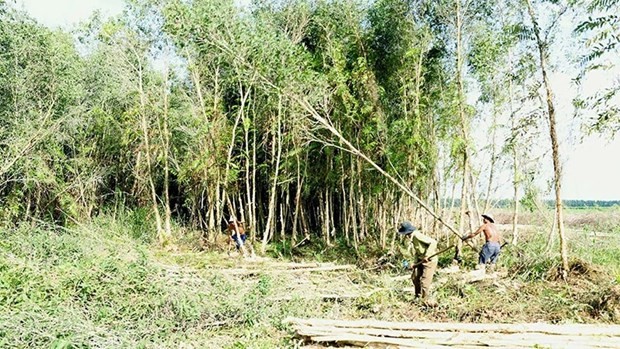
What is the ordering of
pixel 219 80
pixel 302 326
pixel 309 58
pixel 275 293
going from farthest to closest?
pixel 219 80, pixel 309 58, pixel 275 293, pixel 302 326

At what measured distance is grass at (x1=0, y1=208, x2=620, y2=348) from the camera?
6.02m

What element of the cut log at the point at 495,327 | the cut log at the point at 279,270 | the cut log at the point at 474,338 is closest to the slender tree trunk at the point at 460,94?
the cut log at the point at 279,270

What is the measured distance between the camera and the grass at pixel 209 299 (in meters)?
6.02

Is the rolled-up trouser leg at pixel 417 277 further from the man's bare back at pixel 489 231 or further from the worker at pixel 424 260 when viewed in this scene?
the man's bare back at pixel 489 231

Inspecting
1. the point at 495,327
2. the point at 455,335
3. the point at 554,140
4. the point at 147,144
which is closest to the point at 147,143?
the point at 147,144

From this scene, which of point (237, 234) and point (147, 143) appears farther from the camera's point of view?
point (147, 143)

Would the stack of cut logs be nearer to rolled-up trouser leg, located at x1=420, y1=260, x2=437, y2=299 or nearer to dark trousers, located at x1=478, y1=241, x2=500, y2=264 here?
rolled-up trouser leg, located at x1=420, y1=260, x2=437, y2=299

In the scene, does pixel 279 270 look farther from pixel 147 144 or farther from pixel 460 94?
pixel 147 144

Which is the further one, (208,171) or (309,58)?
(208,171)

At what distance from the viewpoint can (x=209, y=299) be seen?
24.1 ft

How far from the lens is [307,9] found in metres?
14.0

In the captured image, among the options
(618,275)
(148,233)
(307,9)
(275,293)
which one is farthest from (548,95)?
(148,233)

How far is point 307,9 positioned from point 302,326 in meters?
9.91

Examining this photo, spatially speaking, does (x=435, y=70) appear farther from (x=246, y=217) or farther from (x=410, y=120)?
(x=246, y=217)
